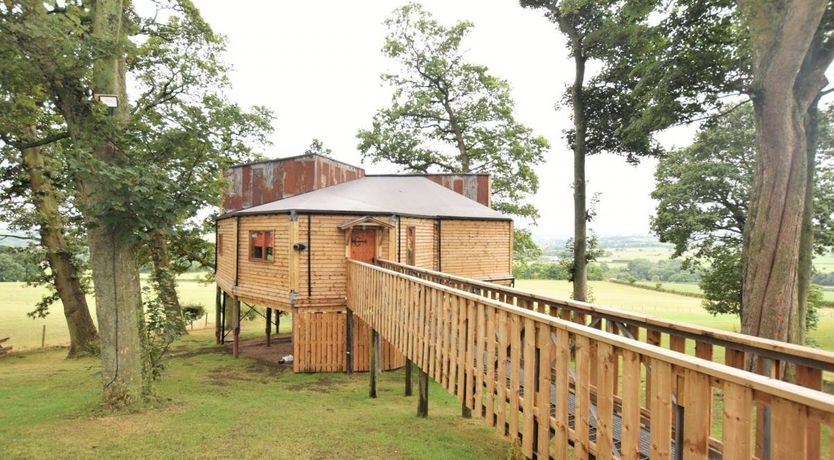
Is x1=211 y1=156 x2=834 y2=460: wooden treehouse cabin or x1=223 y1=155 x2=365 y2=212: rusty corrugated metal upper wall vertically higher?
x1=223 y1=155 x2=365 y2=212: rusty corrugated metal upper wall

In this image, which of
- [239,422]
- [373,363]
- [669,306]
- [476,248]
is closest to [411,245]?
[476,248]

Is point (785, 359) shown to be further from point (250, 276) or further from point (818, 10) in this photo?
point (250, 276)

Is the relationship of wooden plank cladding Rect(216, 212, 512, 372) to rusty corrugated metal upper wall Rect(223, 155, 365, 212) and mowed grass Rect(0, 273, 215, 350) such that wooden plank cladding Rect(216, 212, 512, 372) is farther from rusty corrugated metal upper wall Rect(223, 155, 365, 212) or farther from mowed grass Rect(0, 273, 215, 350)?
mowed grass Rect(0, 273, 215, 350)

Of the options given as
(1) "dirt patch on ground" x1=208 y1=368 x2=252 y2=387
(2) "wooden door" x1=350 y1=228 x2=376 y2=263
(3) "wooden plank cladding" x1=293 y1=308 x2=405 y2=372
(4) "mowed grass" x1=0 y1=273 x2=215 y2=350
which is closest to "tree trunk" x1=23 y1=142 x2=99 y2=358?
(4) "mowed grass" x1=0 y1=273 x2=215 y2=350

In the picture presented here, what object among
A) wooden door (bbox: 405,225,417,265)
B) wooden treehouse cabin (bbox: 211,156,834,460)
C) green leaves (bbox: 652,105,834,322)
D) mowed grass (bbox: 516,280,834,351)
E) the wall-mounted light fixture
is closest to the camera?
wooden treehouse cabin (bbox: 211,156,834,460)

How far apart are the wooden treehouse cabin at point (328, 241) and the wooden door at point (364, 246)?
4cm

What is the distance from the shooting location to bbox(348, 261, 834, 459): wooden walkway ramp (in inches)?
100.0

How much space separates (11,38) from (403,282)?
8.76 metres

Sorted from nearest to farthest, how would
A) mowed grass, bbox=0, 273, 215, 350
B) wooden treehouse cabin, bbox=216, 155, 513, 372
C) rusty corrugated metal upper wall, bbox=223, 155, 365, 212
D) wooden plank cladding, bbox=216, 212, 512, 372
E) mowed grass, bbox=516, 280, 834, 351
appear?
wooden plank cladding, bbox=216, 212, 512, 372 → wooden treehouse cabin, bbox=216, 155, 513, 372 → rusty corrugated metal upper wall, bbox=223, 155, 365, 212 → mowed grass, bbox=0, 273, 215, 350 → mowed grass, bbox=516, 280, 834, 351

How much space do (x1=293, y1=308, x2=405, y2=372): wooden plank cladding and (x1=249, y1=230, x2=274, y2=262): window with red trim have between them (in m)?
2.54

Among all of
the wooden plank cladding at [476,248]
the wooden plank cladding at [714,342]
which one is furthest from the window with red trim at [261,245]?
the wooden plank cladding at [714,342]

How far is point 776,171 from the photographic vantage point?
8664mm

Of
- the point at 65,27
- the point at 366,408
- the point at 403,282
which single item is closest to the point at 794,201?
the point at 403,282

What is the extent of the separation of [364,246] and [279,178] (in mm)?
5809
